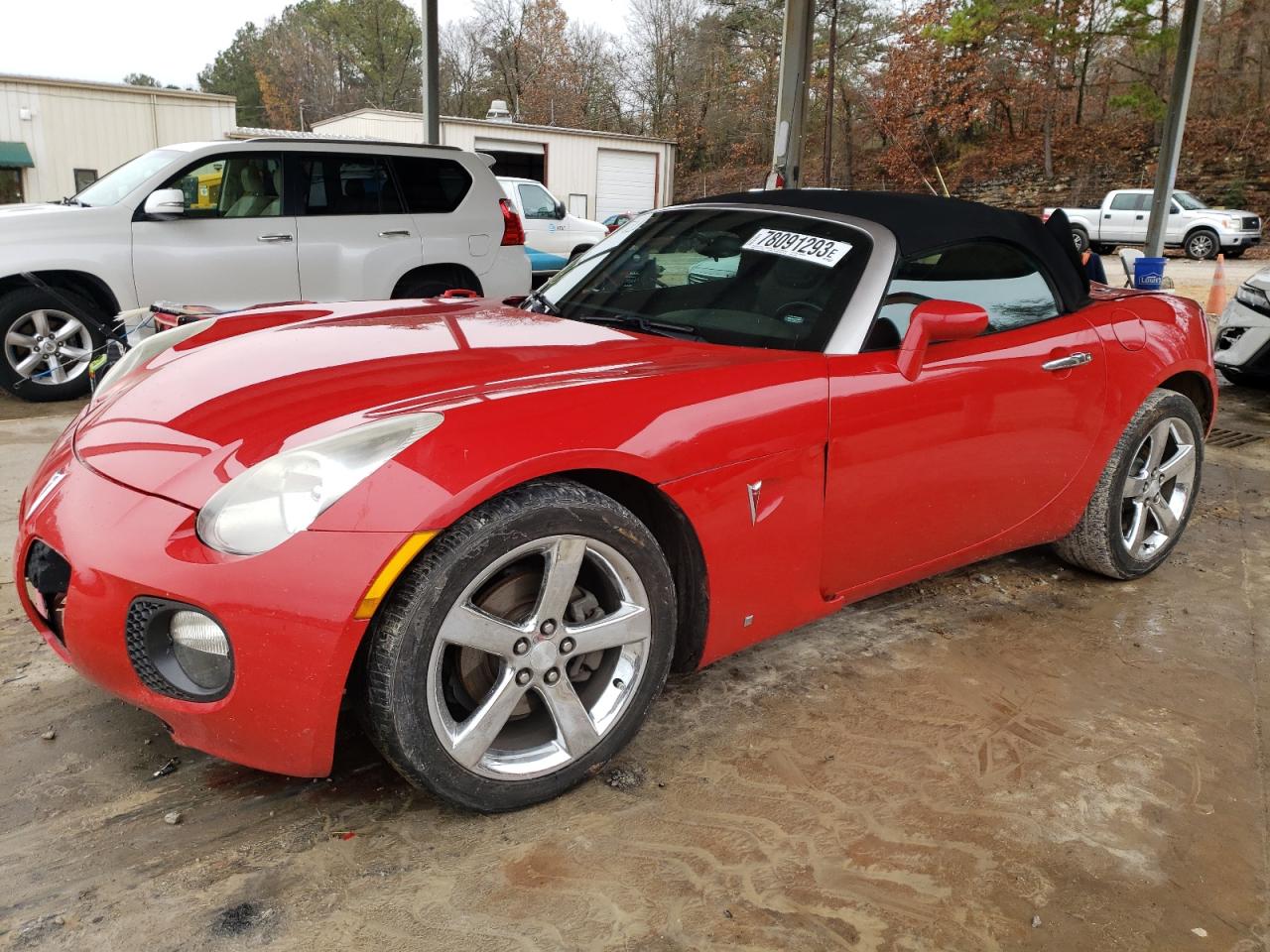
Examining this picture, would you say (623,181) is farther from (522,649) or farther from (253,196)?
(522,649)

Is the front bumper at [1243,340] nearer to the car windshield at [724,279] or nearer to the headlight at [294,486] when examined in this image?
the car windshield at [724,279]

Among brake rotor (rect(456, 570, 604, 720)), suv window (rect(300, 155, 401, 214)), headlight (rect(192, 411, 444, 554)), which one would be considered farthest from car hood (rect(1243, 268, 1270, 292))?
headlight (rect(192, 411, 444, 554))

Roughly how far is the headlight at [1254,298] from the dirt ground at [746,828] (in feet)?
16.2

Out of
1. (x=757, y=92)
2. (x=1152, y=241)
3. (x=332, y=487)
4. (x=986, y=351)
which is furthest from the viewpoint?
(x=757, y=92)

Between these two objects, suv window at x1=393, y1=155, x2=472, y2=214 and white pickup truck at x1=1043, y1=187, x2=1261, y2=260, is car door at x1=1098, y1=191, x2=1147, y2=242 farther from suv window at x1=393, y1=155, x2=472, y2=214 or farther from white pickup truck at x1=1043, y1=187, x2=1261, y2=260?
suv window at x1=393, y1=155, x2=472, y2=214

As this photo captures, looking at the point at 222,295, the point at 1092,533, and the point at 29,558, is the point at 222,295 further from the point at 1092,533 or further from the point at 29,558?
the point at 1092,533

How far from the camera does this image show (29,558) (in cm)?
216

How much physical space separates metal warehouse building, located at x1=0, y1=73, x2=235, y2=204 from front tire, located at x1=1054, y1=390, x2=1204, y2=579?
28628mm

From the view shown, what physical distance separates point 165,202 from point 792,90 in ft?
20.3

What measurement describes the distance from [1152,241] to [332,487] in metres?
9.74

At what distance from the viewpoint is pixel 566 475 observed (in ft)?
7.06

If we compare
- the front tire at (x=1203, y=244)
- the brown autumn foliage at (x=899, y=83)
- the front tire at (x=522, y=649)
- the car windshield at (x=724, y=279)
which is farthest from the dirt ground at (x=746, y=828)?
the front tire at (x=1203, y=244)

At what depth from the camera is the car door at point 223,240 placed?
6.53 meters

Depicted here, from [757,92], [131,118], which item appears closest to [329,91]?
[757,92]
